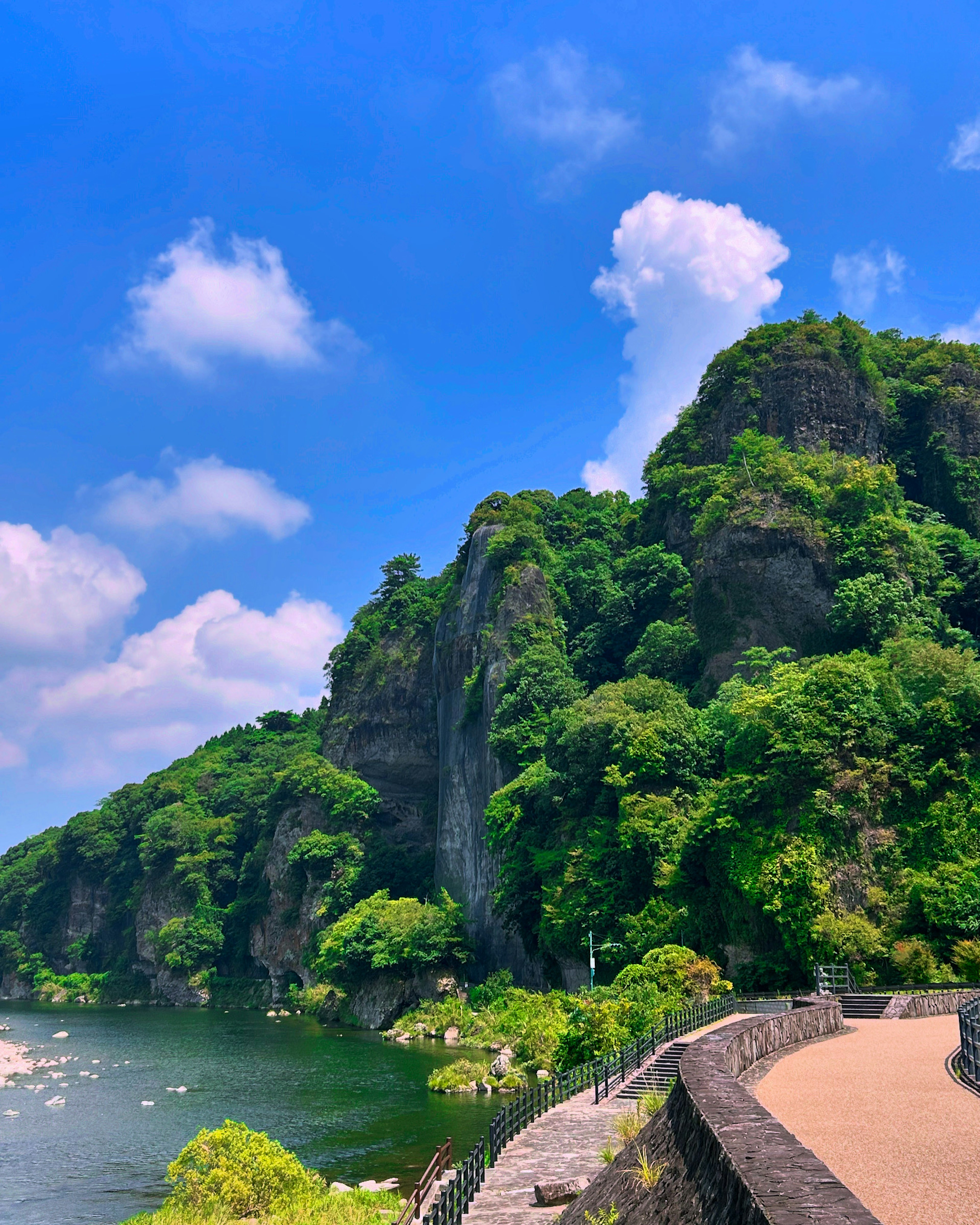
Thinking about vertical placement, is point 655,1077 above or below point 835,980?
below

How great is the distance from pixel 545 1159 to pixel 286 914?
71.2m

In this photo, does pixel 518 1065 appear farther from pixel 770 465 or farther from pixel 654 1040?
pixel 770 465

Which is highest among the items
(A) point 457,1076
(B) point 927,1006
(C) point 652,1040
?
(B) point 927,1006

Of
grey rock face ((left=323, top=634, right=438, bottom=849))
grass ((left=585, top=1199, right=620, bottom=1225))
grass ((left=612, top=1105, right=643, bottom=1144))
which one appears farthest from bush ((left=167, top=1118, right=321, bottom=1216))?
grey rock face ((left=323, top=634, right=438, bottom=849))

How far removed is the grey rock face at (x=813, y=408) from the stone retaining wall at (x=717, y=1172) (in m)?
59.3

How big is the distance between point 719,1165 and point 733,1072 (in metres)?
8.39

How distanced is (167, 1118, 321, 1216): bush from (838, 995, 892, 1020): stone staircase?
1654 centimetres

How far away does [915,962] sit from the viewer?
106ft

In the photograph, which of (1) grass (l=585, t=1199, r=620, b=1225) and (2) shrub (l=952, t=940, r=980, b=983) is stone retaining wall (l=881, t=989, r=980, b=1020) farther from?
(1) grass (l=585, t=1199, r=620, b=1225)

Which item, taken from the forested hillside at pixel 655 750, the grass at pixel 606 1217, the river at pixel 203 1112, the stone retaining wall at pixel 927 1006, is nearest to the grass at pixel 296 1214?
the river at pixel 203 1112

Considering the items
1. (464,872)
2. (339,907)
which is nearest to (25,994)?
(339,907)

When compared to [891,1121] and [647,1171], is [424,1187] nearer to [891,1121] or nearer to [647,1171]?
[647,1171]

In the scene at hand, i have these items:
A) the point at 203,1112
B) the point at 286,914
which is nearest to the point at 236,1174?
the point at 203,1112

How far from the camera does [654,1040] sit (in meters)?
25.8
